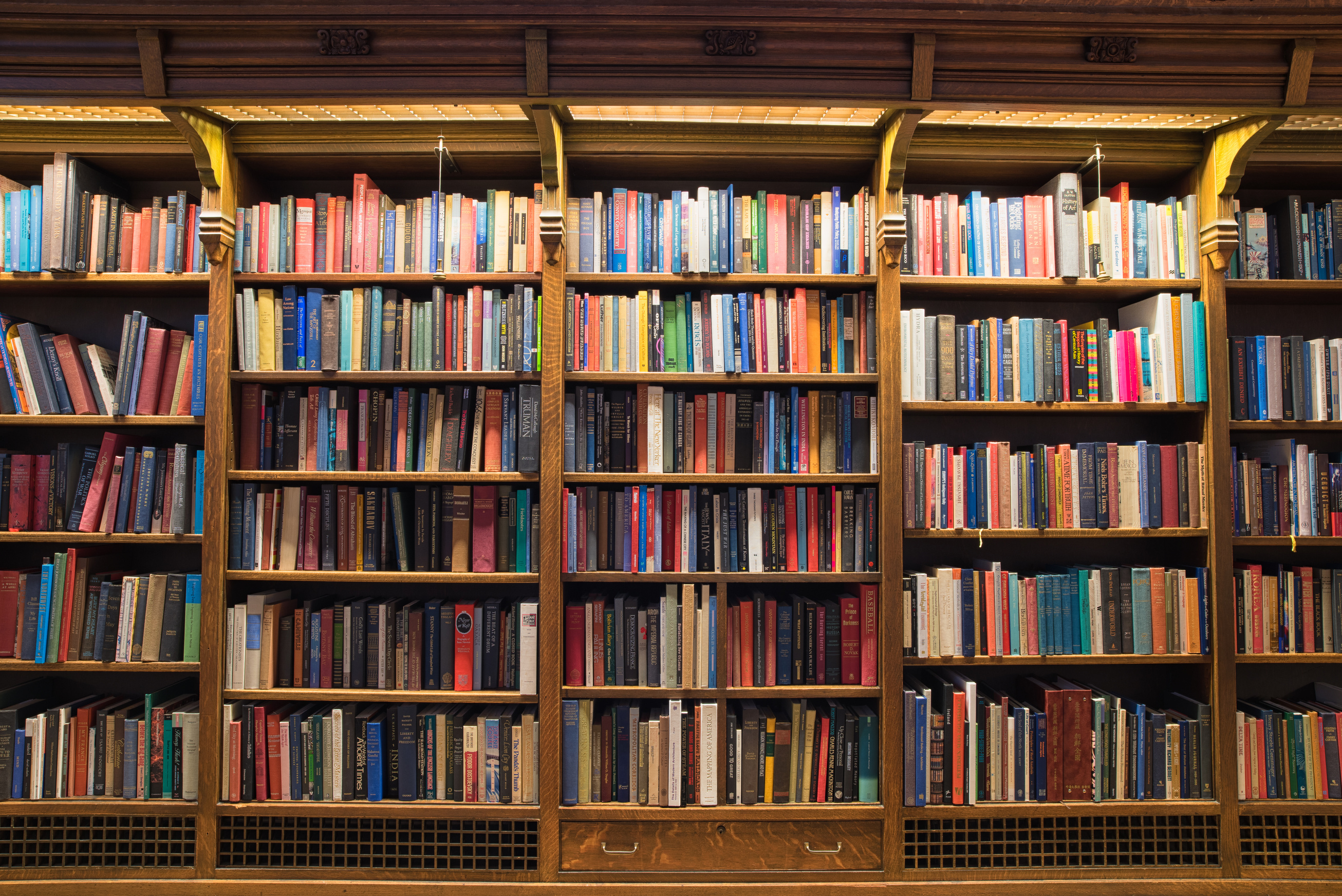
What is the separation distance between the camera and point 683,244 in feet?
6.89

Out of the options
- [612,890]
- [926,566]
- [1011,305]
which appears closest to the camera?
[612,890]

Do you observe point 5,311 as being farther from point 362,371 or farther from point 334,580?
point 334,580

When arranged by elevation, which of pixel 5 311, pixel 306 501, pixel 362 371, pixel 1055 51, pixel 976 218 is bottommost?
pixel 306 501

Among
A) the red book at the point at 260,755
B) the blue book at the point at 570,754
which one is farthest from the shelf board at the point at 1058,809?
the red book at the point at 260,755

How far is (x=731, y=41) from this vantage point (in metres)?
1.69

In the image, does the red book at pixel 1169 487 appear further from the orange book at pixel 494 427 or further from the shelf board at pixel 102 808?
the shelf board at pixel 102 808

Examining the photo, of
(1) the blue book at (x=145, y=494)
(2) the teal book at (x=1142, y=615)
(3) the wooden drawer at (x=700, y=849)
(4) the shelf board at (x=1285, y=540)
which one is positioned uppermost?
(1) the blue book at (x=145, y=494)

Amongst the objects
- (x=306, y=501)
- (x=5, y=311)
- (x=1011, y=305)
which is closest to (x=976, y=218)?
(x=1011, y=305)

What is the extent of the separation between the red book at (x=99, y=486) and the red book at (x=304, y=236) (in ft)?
2.53

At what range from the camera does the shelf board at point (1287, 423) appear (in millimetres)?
2086

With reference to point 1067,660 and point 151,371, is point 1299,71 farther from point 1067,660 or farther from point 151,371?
point 151,371

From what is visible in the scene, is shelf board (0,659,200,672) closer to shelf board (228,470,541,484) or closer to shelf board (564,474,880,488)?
shelf board (228,470,541,484)

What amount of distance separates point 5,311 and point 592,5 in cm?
229

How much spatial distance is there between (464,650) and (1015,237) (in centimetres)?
210
